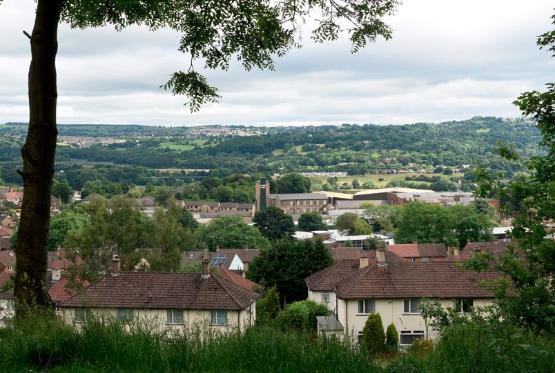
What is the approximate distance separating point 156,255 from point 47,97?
106 ft

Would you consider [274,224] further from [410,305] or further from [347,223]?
[410,305]

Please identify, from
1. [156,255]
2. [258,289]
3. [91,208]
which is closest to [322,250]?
[258,289]

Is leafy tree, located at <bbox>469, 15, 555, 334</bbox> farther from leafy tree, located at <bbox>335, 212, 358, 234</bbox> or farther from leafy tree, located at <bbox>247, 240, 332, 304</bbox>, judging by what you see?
leafy tree, located at <bbox>335, 212, 358, 234</bbox>

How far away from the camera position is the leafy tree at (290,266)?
1672 inches

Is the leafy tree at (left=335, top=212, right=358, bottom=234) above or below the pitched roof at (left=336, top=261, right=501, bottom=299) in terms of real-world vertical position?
below

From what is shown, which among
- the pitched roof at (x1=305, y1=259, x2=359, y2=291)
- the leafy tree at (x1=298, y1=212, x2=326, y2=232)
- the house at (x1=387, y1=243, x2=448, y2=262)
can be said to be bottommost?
the leafy tree at (x1=298, y1=212, x2=326, y2=232)

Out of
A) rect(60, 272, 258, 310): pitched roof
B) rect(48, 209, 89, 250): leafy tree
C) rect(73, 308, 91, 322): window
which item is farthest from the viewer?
rect(48, 209, 89, 250): leafy tree

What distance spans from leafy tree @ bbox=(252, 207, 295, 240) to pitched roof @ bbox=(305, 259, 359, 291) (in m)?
53.5

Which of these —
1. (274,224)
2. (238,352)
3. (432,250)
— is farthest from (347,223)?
(238,352)

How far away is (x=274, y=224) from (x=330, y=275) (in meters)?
55.9

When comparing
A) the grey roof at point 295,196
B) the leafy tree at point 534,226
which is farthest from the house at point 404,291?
the grey roof at point 295,196

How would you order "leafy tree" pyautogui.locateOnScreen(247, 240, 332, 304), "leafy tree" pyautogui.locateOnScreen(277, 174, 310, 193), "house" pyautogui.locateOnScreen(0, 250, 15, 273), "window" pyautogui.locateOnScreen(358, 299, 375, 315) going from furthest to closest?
"leafy tree" pyautogui.locateOnScreen(277, 174, 310, 193), "house" pyautogui.locateOnScreen(0, 250, 15, 273), "leafy tree" pyautogui.locateOnScreen(247, 240, 332, 304), "window" pyautogui.locateOnScreen(358, 299, 375, 315)

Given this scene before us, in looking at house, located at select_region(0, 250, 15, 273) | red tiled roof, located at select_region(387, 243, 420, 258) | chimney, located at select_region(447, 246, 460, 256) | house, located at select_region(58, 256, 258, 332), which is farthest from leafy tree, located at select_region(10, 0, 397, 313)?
house, located at select_region(0, 250, 15, 273)

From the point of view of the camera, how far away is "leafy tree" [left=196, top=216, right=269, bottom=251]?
7962 centimetres
